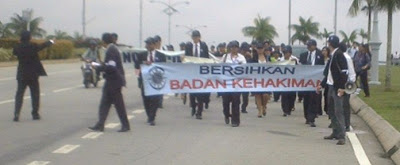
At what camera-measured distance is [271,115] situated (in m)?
15.3

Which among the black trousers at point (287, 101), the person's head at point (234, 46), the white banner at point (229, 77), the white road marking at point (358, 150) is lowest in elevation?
the white road marking at point (358, 150)

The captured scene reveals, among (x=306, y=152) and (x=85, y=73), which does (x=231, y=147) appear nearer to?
(x=306, y=152)

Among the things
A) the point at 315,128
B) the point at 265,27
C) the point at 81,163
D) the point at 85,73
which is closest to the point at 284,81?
the point at 315,128

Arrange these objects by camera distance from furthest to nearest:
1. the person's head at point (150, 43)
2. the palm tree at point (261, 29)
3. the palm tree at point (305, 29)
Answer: the palm tree at point (261, 29) → the palm tree at point (305, 29) → the person's head at point (150, 43)

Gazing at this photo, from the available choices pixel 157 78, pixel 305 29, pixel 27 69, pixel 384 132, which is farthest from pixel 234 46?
pixel 305 29

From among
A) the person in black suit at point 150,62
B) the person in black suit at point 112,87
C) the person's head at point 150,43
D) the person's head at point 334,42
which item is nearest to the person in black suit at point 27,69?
the person in black suit at point 112,87

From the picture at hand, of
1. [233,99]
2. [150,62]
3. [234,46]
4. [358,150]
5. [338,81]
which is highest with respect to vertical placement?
[234,46]

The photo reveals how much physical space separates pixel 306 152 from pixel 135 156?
256cm

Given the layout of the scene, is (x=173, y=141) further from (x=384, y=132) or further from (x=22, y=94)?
(x=22, y=94)

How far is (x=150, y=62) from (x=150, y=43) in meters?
0.43

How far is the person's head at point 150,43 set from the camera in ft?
43.1

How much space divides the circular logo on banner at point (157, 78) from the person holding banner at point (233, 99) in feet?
4.29

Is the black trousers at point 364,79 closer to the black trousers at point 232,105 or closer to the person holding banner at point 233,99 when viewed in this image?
the person holding banner at point 233,99

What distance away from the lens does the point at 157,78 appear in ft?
44.5
